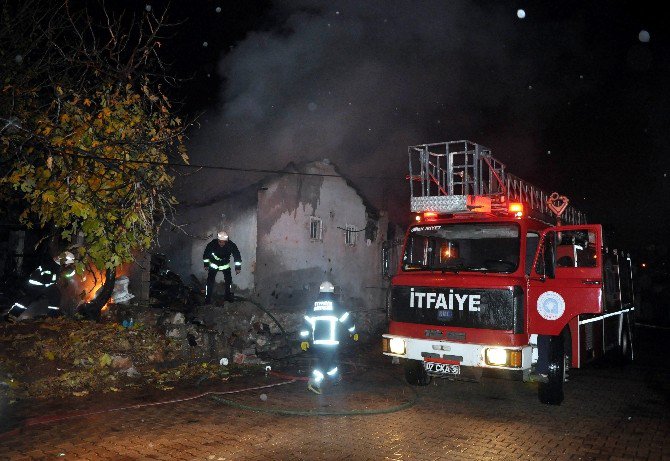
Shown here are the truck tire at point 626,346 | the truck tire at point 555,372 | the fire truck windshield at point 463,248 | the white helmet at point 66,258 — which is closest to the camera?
the truck tire at point 555,372

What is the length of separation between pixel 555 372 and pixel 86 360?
7007 millimetres

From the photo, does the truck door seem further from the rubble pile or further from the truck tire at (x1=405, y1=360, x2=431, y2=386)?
the rubble pile

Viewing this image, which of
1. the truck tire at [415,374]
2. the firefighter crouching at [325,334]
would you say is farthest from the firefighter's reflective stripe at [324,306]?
the truck tire at [415,374]

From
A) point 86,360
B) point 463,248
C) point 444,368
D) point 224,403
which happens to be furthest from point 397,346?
point 86,360

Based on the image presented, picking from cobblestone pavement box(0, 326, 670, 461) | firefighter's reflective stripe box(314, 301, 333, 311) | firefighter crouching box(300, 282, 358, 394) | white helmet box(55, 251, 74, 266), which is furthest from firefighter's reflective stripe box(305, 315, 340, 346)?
white helmet box(55, 251, 74, 266)

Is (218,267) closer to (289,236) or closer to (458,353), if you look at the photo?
(289,236)

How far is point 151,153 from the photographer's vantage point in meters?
7.72

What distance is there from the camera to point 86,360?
27.3 feet

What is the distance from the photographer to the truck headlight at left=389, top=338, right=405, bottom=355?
727 centimetres

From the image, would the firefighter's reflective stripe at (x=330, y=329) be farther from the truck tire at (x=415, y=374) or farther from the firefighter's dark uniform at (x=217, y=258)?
the firefighter's dark uniform at (x=217, y=258)

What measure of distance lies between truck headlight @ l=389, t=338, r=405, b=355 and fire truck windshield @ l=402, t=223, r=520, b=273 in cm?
106

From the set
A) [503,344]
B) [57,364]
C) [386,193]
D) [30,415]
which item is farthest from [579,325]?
[386,193]

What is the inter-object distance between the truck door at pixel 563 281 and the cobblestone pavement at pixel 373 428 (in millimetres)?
1213

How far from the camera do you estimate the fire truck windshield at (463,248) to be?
704 cm
